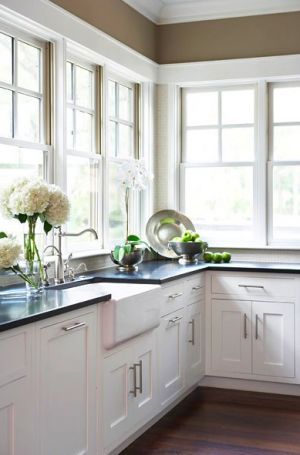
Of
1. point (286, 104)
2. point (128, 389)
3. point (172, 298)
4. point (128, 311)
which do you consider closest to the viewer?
point (128, 311)

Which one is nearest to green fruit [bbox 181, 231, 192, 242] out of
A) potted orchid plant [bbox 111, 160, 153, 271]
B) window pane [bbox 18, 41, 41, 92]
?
potted orchid plant [bbox 111, 160, 153, 271]

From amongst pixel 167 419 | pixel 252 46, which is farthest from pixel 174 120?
pixel 167 419

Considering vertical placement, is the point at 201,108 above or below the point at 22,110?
above

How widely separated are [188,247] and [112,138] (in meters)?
1.01

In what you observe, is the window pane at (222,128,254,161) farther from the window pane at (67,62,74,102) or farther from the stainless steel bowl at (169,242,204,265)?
the window pane at (67,62,74,102)

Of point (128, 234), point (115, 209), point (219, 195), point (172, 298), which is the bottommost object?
point (172, 298)

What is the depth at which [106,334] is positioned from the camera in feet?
11.1

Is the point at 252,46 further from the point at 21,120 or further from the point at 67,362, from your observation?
the point at 67,362

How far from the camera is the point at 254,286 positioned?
16.1ft

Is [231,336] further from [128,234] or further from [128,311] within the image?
[128,311]

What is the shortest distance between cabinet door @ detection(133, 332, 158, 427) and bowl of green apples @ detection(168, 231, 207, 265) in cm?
128

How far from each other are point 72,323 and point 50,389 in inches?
12.9

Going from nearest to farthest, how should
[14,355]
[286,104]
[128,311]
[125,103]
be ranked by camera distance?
[14,355] → [128,311] → [125,103] → [286,104]

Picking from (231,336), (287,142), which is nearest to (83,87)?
(287,142)
